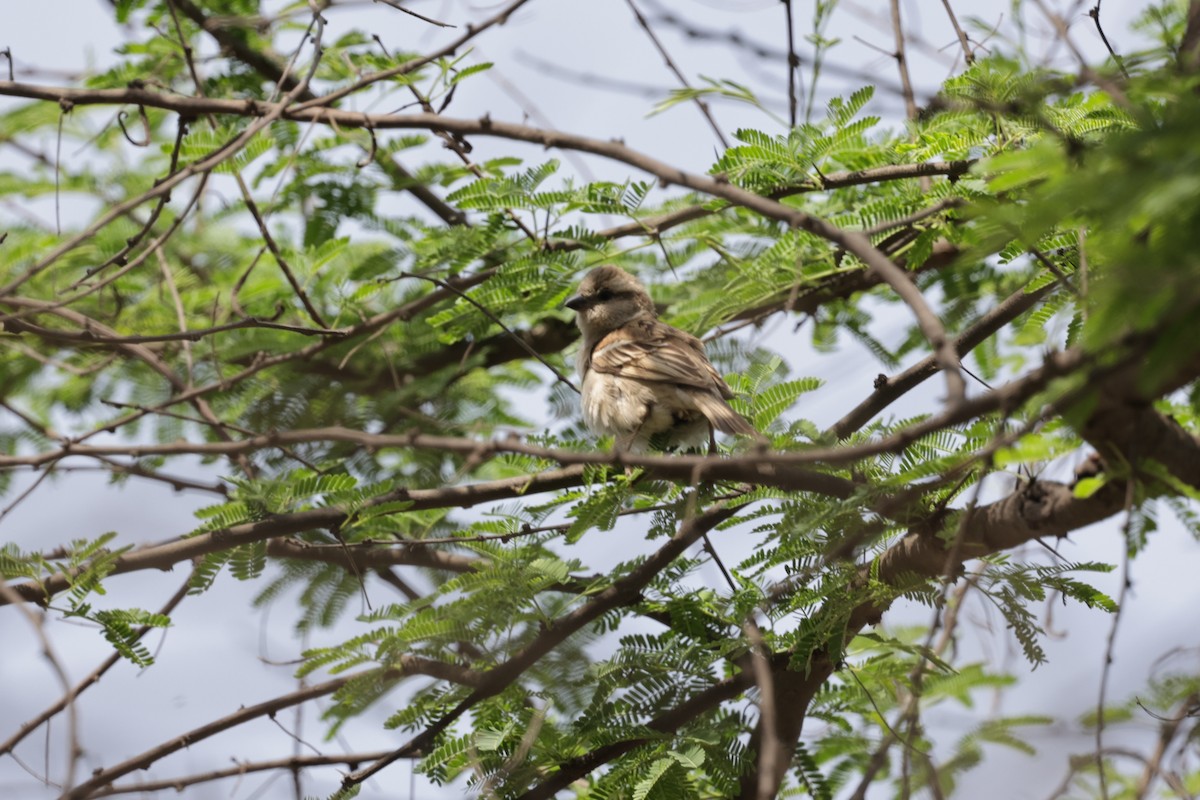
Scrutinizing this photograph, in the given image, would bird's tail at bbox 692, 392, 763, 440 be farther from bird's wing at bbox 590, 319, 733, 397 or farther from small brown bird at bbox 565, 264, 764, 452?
bird's wing at bbox 590, 319, 733, 397

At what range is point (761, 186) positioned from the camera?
15.2 ft

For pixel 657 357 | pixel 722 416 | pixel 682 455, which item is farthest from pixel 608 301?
pixel 682 455

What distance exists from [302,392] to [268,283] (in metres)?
1.61

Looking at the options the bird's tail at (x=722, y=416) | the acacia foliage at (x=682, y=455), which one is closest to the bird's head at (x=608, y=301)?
the acacia foliage at (x=682, y=455)

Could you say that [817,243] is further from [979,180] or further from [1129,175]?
[1129,175]

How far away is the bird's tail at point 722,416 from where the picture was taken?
4.65m

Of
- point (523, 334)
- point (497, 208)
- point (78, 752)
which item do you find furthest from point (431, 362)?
point (78, 752)

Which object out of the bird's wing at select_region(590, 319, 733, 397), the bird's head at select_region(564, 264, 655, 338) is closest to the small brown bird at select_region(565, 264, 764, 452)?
the bird's wing at select_region(590, 319, 733, 397)

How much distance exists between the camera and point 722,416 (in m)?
4.81

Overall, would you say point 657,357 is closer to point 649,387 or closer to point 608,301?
point 649,387

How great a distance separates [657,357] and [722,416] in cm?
88

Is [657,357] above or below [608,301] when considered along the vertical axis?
below

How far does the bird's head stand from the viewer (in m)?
6.67

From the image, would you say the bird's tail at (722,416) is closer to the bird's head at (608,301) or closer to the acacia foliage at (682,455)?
the acacia foliage at (682,455)
